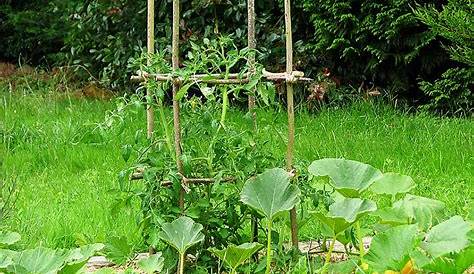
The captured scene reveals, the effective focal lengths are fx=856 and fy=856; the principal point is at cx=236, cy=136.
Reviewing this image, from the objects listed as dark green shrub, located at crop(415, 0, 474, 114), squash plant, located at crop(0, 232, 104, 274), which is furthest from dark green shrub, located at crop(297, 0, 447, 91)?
squash plant, located at crop(0, 232, 104, 274)

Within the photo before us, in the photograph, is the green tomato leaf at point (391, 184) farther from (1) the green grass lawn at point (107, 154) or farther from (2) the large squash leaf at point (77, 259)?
(2) the large squash leaf at point (77, 259)

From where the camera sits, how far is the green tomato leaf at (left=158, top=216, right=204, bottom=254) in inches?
99.7

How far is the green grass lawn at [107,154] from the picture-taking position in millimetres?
3949

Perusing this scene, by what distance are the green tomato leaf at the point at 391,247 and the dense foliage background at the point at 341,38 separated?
4270mm

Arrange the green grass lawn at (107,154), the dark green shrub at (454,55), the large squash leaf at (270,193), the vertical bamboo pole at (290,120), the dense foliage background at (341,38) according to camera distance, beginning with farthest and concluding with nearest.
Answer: the dense foliage background at (341,38) < the dark green shrub at (454,55) < the green grass lawn at (107,154) < the vertical bamboo pole at (290,120) < the large squash leaf at (270,193)

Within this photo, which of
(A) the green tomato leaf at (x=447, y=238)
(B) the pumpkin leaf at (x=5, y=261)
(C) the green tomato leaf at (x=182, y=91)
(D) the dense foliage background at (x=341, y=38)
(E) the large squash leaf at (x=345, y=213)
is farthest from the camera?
(D) the dense foliage background at (x=341, y=38)

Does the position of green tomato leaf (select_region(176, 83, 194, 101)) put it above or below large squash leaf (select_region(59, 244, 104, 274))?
above

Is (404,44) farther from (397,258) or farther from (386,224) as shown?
(397,258)

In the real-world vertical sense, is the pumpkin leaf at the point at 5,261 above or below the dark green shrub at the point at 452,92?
above

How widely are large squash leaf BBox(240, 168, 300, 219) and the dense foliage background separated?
4.03 m

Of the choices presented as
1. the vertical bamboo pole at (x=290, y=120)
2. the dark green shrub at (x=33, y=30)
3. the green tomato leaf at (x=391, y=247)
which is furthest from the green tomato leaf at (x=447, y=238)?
the dark green shrub at (x=33, y=30)

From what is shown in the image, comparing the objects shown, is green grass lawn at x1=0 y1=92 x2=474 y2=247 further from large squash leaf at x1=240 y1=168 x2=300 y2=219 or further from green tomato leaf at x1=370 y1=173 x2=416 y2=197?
green tomato leaf at x1=370 y1=173 x2=416 y2=197

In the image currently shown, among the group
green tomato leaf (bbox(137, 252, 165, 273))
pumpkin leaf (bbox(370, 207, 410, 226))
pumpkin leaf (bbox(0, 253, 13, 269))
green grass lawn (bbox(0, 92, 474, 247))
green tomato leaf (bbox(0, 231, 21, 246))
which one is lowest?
green grass lawn (bbox(0, 92, 474, 247))

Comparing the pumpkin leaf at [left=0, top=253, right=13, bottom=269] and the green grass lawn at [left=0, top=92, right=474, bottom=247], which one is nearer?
the pumpkin leaf at [left=0, top=253, right=13, bottom=269]
